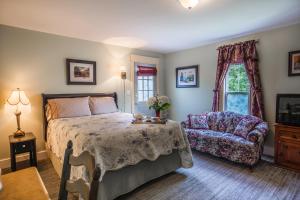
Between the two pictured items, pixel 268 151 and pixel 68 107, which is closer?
pixel 68 107

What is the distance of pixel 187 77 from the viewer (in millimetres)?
5059

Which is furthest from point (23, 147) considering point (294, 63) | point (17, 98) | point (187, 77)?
point (294, 63)

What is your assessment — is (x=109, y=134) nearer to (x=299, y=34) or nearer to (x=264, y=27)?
(x=264, y=27)

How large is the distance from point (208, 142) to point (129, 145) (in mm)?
1832

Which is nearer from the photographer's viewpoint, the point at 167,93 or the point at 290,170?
the point at 290,170

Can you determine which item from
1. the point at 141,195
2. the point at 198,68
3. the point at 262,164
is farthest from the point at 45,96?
the point at 262,164

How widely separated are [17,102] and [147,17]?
8.53ft

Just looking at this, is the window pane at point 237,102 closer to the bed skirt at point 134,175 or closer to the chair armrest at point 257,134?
the chair armrest at point 257,134

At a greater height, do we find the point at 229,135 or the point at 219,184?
the point at 229,135

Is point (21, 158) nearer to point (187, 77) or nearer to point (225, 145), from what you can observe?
point (225, 145)

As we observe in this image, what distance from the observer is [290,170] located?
293 cm

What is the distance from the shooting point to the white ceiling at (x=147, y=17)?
7.97 ft

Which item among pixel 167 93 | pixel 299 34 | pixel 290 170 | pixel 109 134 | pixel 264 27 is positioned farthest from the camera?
pixel 167 93

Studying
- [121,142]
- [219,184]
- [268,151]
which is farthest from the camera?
[268,151]
